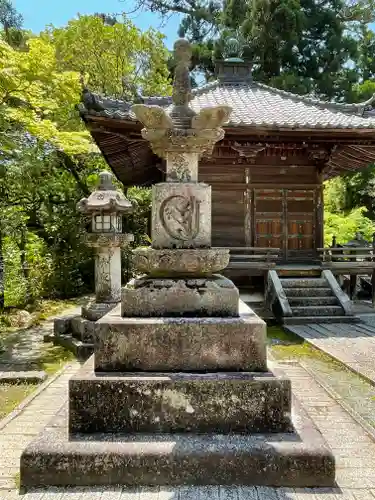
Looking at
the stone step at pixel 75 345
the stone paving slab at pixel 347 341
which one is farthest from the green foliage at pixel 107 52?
the stone paving slab at pixel 347 341

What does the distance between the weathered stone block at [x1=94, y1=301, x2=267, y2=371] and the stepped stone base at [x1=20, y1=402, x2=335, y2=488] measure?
0.60m

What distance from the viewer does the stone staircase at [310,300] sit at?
28.6 feet

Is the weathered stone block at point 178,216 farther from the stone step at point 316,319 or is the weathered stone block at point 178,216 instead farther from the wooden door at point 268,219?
the wooden door at point 268,219

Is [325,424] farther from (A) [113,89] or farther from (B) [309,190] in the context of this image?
(A) [113,89]

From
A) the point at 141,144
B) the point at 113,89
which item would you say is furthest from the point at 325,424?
the point at 113,89

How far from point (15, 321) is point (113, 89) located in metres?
12.5

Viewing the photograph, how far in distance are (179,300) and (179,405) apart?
32.4 inches

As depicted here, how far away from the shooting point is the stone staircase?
8.70m

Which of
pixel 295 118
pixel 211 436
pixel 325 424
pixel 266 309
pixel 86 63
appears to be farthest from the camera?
pixel 86 63

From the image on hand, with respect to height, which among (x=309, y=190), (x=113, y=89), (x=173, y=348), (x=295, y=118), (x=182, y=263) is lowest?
(x=173, y=348)

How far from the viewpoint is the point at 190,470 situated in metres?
2.72

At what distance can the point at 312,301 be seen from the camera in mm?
9281

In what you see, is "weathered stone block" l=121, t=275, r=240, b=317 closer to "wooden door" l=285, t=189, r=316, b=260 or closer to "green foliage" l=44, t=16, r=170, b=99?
"wooden door" l=285, t=189, r=316, b=260

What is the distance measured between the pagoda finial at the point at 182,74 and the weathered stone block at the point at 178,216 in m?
0.82
